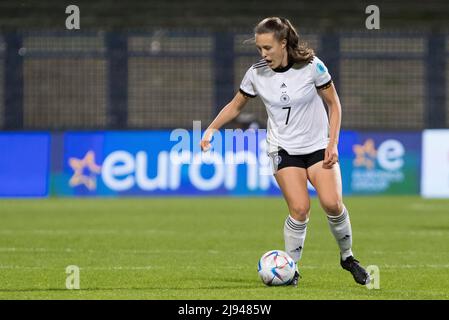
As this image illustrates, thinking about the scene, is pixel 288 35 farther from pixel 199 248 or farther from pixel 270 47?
pixel 199 248

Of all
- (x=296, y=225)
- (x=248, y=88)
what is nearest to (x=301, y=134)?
(x=248, y=88)

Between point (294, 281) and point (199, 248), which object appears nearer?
point (294, 281)

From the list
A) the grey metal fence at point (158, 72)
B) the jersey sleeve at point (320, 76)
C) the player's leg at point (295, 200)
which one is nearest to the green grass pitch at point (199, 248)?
the player's leg at point (295, 200)

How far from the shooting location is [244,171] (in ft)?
69.9

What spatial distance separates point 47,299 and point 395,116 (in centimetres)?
1638

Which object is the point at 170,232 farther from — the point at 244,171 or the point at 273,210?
the point at 244,171

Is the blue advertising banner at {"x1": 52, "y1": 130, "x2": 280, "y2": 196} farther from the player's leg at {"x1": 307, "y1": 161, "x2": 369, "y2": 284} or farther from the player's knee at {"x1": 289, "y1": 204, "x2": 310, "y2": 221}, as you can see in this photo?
the player's knee at {"x1": 289, "y1": 204, "x2": 310, "y2": 221}

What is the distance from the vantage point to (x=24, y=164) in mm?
21109

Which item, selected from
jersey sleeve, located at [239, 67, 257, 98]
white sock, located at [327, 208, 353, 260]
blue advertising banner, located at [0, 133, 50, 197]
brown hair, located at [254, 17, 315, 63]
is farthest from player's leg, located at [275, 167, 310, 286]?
blue advertising banner, located at [0, 133, 50, 197]

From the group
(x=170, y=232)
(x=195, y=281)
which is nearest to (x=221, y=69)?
(x=170, y=232)

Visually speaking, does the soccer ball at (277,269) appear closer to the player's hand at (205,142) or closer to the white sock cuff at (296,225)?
the white sock cuff at (296,225)

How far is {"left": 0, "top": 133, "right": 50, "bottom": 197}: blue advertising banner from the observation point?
2111 cm

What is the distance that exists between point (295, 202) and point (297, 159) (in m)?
0.33

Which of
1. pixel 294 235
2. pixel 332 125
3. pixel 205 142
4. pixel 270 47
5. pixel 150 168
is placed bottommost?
pixel 294 235
